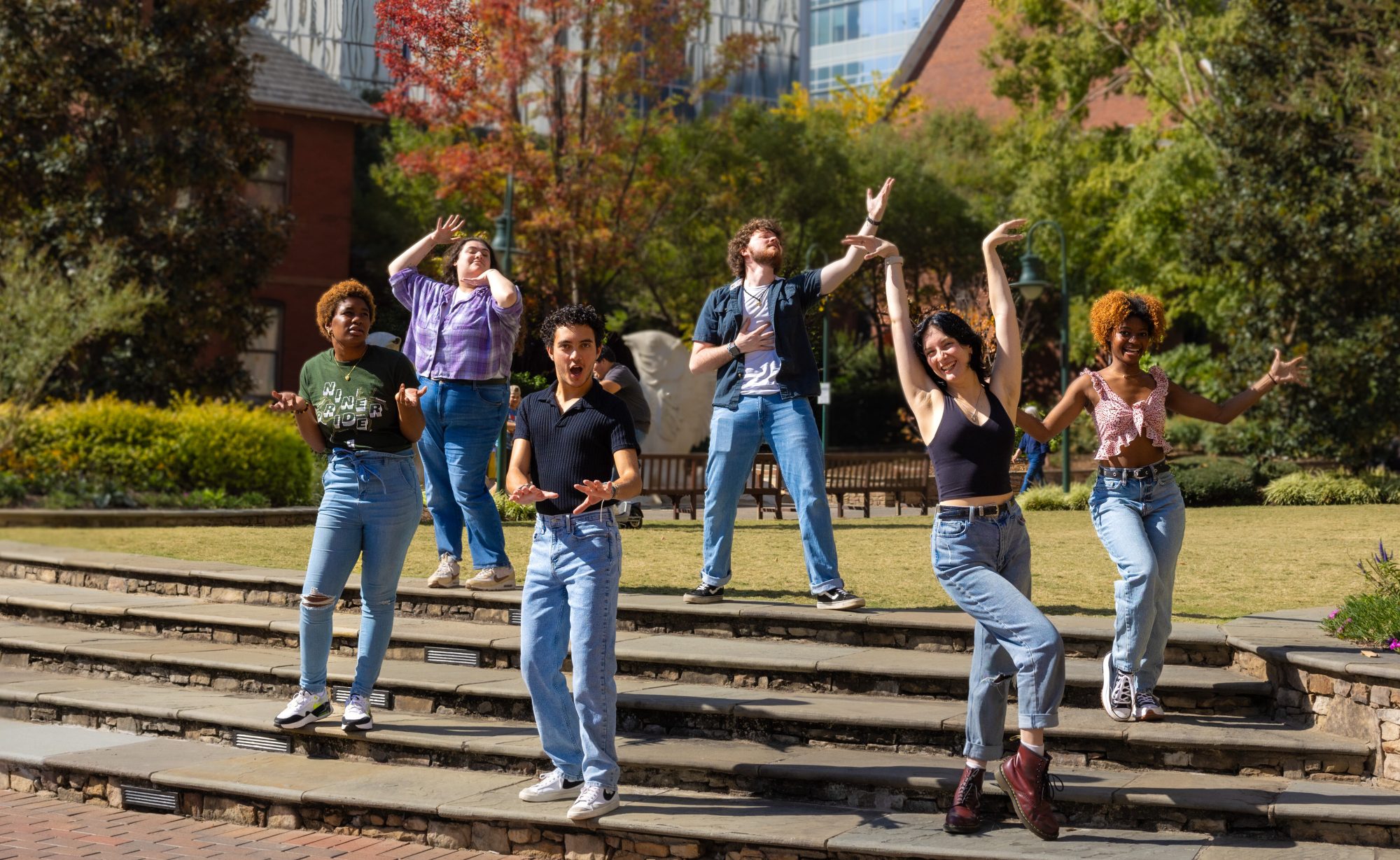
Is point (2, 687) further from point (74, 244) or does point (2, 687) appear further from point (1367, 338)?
point (1367, 338)

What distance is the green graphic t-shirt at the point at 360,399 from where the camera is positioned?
643cm

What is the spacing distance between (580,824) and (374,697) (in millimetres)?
2128

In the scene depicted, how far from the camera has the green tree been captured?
19625 mm

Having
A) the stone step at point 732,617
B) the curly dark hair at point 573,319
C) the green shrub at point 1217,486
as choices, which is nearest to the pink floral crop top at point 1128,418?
the stone step at point 732,617

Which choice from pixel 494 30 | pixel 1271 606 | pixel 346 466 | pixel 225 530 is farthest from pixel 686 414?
pixel 346 466

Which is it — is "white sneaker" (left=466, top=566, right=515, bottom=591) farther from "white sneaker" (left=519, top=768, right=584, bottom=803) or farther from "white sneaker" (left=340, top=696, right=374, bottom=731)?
"white sneaker" (left=519, top=768, right=584, bottom=803)

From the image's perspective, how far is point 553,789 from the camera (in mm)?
5746

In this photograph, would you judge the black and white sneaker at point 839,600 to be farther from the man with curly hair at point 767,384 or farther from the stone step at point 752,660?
the stone step at point 752,660

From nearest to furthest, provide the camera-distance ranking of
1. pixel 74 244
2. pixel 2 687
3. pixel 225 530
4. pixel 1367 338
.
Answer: pixel 2 687, pixel 225 530, pixel 74 244, pixel 1367 338

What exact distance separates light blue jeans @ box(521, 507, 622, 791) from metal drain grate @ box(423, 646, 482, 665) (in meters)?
1.96

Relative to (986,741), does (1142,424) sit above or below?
above

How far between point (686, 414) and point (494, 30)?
8.02 metres

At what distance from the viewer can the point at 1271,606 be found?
8.52 meters

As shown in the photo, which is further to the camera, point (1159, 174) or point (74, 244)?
point (1159, 174)
